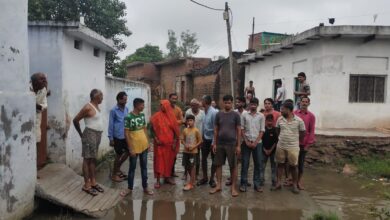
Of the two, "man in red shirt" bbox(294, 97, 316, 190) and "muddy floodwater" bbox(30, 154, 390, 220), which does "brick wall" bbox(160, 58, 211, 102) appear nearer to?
"muddy floodwater" bbox(30, 154, 390, 220)

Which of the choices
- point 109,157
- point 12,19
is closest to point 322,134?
point 109,157

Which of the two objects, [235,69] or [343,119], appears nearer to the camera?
[343,119]

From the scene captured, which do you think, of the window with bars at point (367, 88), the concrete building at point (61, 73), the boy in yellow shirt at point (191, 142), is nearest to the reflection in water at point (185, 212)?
the boy in yellow shirt at point (191, 142)

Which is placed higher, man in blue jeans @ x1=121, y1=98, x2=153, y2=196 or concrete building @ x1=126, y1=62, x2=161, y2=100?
concrete building @ x1=126, y1=62, x2=161, y2=100

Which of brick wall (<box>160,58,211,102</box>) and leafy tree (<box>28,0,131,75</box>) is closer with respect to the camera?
leafy tree (<box>28,0,131,75</box>)

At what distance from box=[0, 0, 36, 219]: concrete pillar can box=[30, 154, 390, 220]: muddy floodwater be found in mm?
560

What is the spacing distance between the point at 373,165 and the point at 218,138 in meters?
4.73

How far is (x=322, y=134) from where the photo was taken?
1013cm

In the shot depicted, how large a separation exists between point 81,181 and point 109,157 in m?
3.15

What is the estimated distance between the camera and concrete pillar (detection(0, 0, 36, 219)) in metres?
4.60

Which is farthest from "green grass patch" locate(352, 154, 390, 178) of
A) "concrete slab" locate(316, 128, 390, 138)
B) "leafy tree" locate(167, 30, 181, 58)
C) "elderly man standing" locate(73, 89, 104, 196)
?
"leafy tree" locate(167, 30, 181, 58)

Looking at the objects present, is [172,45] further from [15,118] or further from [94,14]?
[15,118]

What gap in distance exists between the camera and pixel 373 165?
9.20 m

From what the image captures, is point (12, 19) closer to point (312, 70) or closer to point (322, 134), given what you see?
point (322, 134)
